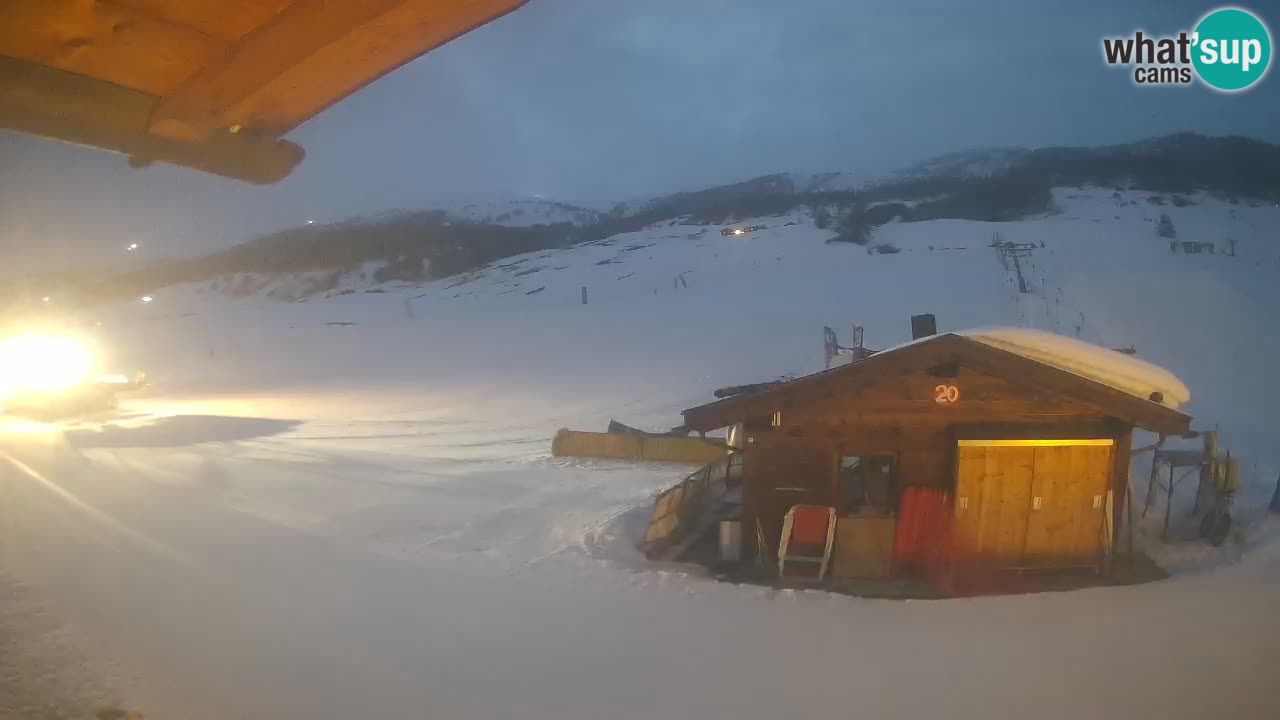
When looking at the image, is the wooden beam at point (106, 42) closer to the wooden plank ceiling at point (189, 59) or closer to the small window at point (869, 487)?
the wooden plank ceiling at point (189, 59)

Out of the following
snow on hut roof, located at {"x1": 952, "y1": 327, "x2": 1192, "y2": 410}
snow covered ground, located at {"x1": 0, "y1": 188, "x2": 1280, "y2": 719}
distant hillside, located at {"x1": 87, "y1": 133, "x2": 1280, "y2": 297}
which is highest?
distant hillside, located at {"x1": 87, "y1": 133, "x2": 1280, "y2": 297}

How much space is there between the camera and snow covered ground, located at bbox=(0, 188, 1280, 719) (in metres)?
5.91

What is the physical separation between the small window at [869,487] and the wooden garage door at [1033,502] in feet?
2.98

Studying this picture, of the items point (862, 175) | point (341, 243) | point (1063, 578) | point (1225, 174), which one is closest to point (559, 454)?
point (1063, 578)

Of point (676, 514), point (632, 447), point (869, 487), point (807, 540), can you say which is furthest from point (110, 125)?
point (632, 447)

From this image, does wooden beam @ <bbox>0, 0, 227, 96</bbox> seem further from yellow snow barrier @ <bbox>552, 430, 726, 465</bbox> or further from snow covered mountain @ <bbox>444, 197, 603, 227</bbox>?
snow covered mountain @ <bbox>444, 197, 603, 227</bbox>

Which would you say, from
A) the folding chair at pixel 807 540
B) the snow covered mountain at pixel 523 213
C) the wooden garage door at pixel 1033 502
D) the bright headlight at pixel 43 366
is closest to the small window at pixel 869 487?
the folding chair at pixel 807 540

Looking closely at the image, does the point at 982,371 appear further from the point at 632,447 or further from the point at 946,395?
the point at 632,447

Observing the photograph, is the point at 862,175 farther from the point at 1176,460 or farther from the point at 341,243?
the point at 1176,460

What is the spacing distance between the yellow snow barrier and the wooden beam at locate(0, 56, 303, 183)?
15.9 metres

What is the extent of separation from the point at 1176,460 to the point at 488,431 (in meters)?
17.2

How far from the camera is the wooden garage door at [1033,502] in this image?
9.70 m

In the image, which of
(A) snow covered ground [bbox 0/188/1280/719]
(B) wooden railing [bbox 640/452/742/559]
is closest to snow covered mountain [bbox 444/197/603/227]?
(A) snow covered ground [bbox 0/188/1280/719]

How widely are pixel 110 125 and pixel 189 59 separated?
11.9 inches
